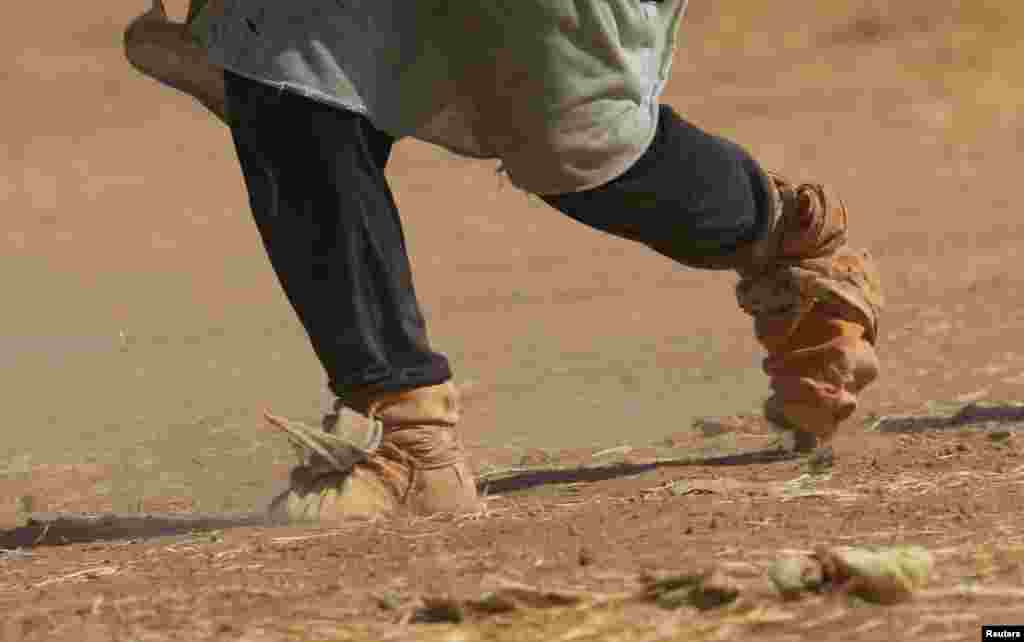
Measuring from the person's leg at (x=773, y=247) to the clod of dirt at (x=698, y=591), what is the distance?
1.23m

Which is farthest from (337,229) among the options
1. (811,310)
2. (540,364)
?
(540,364)

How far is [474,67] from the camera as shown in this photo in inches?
132

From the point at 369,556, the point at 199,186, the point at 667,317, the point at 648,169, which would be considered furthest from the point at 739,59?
the point at 369,556

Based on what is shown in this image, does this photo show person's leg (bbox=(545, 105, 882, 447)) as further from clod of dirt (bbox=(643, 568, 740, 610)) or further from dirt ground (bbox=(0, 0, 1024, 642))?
clod of dirt (bbox=(643, 568, 740, 610))

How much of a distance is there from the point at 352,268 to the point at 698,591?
1.14 m

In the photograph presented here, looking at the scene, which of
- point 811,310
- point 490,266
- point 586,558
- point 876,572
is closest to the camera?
point 876,572

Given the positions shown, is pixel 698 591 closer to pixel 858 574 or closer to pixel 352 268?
pixel 858 574

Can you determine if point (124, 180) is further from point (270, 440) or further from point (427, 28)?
point (427, 28)

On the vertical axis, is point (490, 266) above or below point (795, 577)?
above

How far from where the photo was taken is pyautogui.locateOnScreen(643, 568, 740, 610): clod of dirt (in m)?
2.38

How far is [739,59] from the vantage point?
40.8 ft

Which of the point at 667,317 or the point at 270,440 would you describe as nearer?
the point at 270,440

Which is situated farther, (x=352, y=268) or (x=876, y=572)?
(x=352, y=268)

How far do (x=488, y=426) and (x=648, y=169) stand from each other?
5.04 feet
